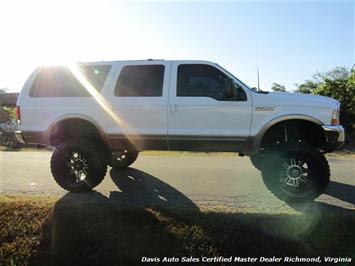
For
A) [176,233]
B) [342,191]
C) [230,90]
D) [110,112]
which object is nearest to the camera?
[176,233]

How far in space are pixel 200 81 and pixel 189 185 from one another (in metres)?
2.09

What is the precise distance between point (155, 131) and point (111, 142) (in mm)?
846

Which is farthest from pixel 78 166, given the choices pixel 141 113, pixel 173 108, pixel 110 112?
pixel 173 108

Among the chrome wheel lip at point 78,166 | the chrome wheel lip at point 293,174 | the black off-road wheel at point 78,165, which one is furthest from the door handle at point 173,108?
the chrome wheel lip at point 293,174

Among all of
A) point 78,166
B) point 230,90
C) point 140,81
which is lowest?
point 78,166

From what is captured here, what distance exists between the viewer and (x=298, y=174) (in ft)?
19.9

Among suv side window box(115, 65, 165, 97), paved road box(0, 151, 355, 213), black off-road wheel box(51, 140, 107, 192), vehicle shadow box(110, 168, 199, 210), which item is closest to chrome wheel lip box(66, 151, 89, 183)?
black off-road wheel box(51, 140, 107, 192)

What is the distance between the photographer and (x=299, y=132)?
6.75 m

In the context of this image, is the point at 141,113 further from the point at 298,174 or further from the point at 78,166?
the point at 298,174

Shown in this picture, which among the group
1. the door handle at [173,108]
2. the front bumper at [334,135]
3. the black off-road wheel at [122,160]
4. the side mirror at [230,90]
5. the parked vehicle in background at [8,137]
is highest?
the side mirror at [230,90]

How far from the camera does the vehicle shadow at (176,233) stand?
453 cm

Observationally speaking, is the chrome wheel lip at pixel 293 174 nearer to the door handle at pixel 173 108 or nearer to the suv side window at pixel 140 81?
the door handle at pixel 173 108

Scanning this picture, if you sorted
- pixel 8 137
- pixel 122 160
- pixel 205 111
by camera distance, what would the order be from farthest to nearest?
1. pixel 8 137
2. pixel 122 160
3. pixel 205 111

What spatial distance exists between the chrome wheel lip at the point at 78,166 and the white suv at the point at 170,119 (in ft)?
0.06
